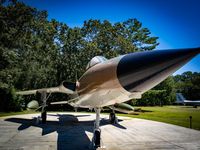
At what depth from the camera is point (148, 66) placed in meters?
3.53

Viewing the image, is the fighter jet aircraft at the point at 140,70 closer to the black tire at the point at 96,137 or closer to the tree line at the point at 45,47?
the black tire at the point at 96,137

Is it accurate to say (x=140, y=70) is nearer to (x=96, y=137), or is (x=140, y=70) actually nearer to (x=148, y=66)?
(x=148, y=66)

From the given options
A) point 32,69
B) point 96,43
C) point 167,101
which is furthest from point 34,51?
point 167,101

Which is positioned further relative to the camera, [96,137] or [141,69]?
[96,137]

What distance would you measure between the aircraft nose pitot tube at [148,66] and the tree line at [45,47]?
24.2 metres

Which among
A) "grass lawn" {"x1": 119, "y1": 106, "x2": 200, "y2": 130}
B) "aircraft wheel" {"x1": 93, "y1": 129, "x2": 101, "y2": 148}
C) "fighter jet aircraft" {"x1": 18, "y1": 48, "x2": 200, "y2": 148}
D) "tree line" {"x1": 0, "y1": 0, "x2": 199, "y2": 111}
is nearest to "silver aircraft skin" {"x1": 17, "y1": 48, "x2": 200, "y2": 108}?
"fighter jet aircraft" {"x1": 18, "y1": 48, "x2": 200, "y2": 148}

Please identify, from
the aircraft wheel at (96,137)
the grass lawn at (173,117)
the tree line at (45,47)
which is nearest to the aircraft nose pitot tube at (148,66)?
the aircraft wheel at (96,137)

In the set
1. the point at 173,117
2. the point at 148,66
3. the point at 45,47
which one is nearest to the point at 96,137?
the point at 148,66

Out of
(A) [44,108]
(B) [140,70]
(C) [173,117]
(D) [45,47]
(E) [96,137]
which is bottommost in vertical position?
(C) [173,117]

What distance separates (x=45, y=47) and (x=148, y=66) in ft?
103

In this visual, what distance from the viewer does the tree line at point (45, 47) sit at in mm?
27531

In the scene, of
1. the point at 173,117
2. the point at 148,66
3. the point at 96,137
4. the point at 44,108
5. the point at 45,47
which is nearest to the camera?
the point at 148,66

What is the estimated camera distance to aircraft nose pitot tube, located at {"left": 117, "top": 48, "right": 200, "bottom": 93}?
3402 millimetres

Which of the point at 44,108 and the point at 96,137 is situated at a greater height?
the point at 44,108
